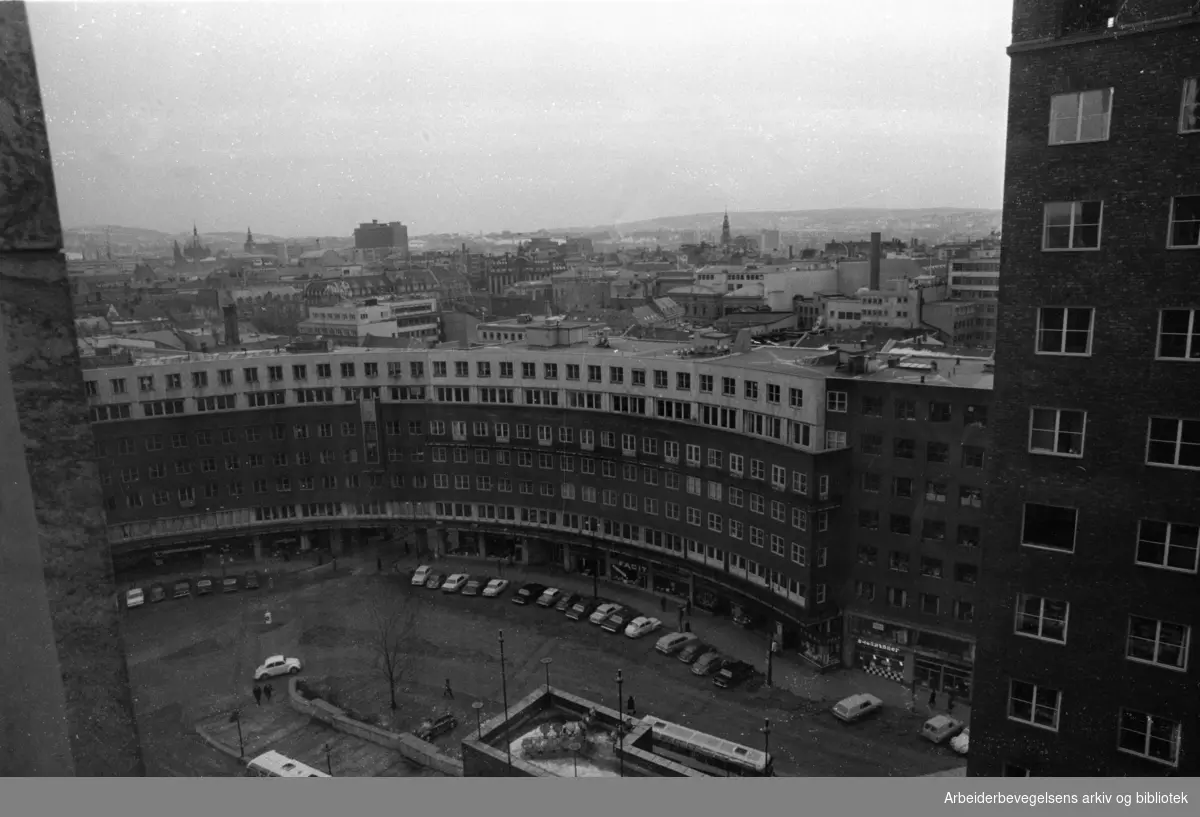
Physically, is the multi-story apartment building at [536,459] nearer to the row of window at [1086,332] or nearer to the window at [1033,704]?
the window at [1033,704]

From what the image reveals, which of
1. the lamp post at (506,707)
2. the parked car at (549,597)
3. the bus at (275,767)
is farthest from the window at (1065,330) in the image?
the parked car at (549,597)

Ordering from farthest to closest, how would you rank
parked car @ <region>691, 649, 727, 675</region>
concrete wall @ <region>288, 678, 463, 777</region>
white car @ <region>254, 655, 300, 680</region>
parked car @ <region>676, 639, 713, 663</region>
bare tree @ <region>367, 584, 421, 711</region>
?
parked car @ <region>676, 639, 713, 663</region>
parked car @ <region>691, 649, 727, 675</region>
bare tree @ <region>367, 584, 421, 711</region>
white car @ <region>254, 655, 300, 680</region>
concrete wall @ <region>288, 678, 463, 777</region>

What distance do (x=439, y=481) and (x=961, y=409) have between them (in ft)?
18.7

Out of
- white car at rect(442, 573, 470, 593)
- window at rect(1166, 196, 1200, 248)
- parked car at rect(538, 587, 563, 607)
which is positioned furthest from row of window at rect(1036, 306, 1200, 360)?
white car at rect(442, 573, 470, 593)

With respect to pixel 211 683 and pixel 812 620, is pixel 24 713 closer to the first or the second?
pixel 211 683

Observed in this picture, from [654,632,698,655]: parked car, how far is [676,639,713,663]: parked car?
0.12ft

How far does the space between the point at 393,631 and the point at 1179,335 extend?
6.10m

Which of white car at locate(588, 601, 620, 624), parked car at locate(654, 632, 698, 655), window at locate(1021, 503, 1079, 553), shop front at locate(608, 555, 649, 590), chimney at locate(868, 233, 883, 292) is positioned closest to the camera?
window at locate(1021, 503, 1079, 553)

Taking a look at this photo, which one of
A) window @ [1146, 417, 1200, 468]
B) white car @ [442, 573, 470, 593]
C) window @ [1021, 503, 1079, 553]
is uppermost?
window @ [1146, 417, 1200, 468]

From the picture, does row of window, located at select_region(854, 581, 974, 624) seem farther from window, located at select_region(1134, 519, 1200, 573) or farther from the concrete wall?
window, located at select_region(1134, 519, 1200, 573)

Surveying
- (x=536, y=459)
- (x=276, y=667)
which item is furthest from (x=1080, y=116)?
(x=536, y=459)

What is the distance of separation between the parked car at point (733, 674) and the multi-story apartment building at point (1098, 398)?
14.3 feet

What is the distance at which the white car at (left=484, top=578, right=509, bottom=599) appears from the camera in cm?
808

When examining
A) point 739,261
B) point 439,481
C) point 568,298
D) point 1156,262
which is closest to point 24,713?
point 1156,262
